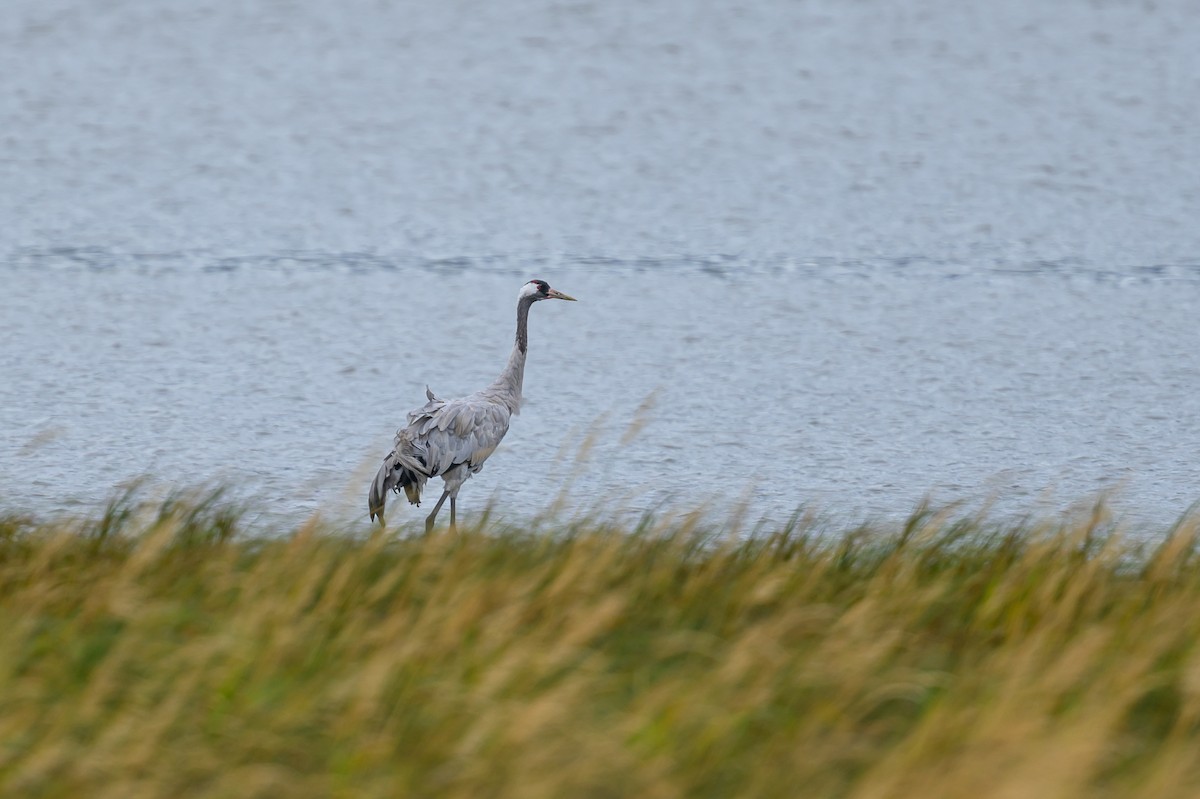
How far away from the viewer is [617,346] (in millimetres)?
17062

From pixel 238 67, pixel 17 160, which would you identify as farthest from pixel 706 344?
pixel 238 67

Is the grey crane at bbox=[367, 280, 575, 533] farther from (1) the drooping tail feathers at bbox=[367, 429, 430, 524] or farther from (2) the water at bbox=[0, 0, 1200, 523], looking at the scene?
(2) the water at bbox=[0, 0, 1200, 523]

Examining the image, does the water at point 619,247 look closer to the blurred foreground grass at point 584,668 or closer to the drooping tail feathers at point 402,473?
the blurred foreground grass at point 584,668

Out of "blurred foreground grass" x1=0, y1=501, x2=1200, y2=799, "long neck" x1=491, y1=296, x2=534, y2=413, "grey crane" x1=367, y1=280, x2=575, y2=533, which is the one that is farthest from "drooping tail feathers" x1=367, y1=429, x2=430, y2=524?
"blurred foreground grass" x1=0, y1=501, x2=1200, y2=799

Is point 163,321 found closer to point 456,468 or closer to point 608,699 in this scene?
point 456,468

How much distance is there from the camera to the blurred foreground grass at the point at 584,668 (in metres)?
5.60

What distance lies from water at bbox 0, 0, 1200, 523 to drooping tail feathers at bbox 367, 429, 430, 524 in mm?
909

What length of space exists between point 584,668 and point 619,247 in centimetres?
1576

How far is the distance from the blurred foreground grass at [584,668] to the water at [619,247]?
0.77 m

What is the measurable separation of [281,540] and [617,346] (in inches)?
357

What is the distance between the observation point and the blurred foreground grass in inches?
220

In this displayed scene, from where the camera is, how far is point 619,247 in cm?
2184

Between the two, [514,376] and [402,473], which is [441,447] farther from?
[514,376]

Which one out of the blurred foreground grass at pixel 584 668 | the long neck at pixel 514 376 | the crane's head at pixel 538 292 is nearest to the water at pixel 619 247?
the long neck at pixel 514 376
